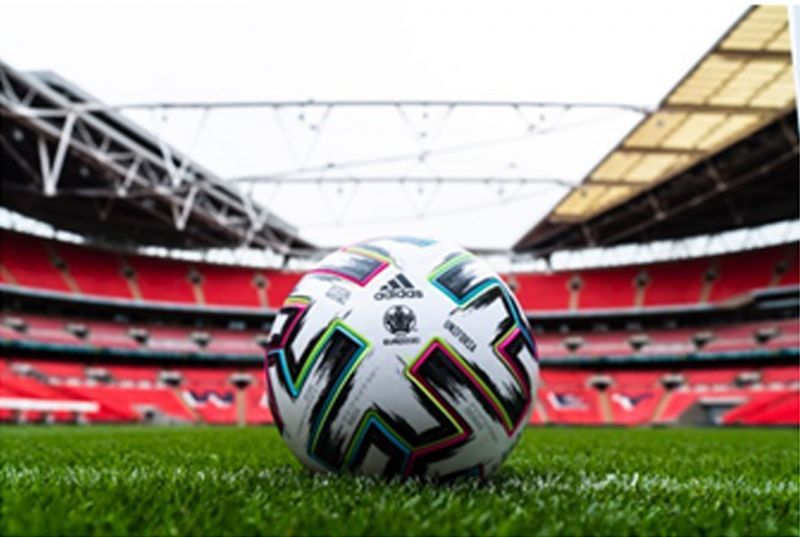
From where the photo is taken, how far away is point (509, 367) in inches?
132

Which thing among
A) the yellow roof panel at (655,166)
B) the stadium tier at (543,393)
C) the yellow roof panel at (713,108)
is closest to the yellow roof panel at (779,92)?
the yellow roof panel at (713,108)

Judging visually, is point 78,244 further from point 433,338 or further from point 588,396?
point 433,338

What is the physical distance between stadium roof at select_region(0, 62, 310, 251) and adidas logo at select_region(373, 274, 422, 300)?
17.9 m

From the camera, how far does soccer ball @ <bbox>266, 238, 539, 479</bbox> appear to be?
3121 mm

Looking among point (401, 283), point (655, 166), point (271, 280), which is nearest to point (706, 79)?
point (655, 166)

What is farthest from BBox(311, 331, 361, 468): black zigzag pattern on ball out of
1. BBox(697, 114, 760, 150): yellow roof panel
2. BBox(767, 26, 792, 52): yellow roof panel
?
BBox(697, 114, 760, 150): yellow roof panel

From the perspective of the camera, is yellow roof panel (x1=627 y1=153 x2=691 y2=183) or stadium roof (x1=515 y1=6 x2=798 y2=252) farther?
yellow roof panel (x1=627 y1=153 x2=691 y2=183)

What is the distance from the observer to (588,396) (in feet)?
114

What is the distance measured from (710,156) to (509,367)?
80.1 ft

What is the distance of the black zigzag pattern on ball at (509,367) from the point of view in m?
3.28

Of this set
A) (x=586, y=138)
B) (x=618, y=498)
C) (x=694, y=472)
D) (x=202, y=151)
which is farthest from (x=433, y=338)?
(x=202, y=151)

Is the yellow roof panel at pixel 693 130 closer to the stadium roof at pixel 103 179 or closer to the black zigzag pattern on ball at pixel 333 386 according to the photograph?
the stadium roof at pixel 103 179

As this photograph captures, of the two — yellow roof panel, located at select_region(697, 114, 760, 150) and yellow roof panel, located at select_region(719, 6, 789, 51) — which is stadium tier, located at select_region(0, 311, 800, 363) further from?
yellow roof panel, located at select_region(719, 6, 789, 51)

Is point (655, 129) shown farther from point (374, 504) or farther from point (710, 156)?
point (374, 504)
